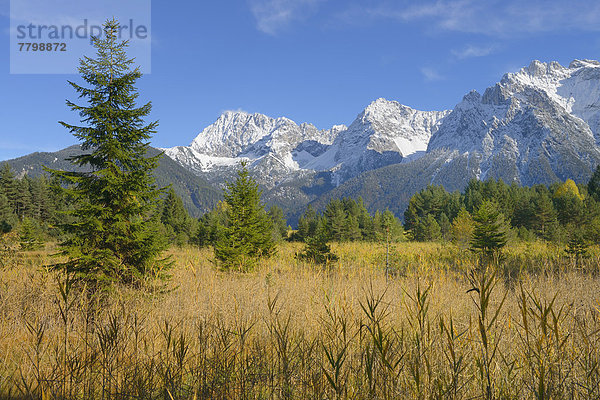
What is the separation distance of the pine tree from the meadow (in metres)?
3.04

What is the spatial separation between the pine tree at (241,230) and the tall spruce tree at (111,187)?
330 centimetres

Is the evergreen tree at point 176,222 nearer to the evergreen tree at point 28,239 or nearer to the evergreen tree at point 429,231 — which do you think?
the evergreen tree at point 28,239

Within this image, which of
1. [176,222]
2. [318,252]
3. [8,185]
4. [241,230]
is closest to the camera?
[241,230]

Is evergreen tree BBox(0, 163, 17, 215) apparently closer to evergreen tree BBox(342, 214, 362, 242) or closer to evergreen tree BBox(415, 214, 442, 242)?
evergreen tree BBox(342, 214, 362, 242)

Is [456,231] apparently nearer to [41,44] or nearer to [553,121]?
[41,44]

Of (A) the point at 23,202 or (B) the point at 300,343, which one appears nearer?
(B) the point at 300,343

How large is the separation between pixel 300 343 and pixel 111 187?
5.34m

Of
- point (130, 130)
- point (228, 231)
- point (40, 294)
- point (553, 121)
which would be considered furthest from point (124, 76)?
point (553, 121)

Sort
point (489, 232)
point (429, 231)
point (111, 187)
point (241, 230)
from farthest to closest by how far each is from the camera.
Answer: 1. point (429, 231)
2. point (489, 232)
3. point (241, 230)
4. point (111, 187)

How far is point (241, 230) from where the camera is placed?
34.1ft

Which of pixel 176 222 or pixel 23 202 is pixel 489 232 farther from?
pixel 23 202

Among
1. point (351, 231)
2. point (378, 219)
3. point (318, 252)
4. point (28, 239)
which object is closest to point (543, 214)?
point (378, 219)

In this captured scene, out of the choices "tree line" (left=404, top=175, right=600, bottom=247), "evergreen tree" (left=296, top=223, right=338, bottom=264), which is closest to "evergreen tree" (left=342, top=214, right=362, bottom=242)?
"tree line" (left=404, top=175, right=600, bottom=247)

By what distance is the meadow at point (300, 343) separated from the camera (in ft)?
5.03
